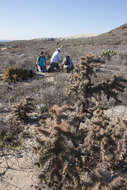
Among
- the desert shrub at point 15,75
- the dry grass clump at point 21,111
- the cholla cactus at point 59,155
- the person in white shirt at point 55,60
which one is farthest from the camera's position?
the person in white shirt at point 55,60

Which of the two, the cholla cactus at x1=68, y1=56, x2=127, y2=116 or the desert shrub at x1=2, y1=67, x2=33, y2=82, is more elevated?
the cholla cactus at x1=68, y1=56, x2=127, y2=116

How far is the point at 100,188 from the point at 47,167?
0.55 metres

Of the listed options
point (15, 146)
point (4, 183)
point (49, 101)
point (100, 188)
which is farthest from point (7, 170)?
point (49, 101)

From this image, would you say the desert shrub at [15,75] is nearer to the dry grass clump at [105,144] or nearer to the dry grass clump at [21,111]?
the dry grass clump at [21,111]

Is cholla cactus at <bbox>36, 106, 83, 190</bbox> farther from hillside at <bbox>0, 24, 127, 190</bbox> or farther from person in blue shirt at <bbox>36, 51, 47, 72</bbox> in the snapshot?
person in blue shirt at <bbox>36, 51, 47, 72</bbox>

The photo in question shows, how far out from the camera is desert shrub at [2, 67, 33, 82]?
28.1ft

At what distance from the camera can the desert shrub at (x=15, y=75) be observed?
28.1 feet

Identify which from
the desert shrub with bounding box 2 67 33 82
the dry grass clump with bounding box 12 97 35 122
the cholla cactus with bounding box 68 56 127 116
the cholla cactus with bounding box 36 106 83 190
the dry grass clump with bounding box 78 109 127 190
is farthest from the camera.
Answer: the desert shrub with bounding box 2 67 33 82

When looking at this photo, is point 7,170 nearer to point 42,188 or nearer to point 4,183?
point 4,183

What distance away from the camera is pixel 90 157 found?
97.0 inches

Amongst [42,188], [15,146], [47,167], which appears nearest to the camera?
[47,167]

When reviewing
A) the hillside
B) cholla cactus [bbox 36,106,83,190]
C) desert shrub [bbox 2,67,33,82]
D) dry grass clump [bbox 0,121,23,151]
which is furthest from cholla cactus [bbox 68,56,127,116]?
desert shrub [bbox 2,67,33,82]

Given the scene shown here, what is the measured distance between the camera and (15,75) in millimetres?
8469

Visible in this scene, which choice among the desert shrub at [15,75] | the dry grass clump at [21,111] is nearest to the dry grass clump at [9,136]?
the dry grass clump at [21,111]
